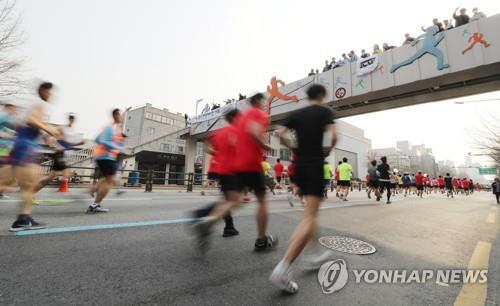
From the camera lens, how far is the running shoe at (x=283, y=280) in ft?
6.22

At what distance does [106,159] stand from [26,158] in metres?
1.63

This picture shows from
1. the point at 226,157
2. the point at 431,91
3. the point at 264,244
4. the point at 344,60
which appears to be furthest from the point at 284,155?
the point at 264,244

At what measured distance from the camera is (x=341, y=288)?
213 cm

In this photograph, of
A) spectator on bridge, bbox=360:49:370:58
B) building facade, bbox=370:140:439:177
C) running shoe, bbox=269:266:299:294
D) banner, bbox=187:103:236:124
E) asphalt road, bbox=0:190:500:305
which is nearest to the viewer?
asphalt road, bbox=0:190:500:305

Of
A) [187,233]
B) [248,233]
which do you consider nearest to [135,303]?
[187,233]

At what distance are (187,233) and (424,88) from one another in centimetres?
1535

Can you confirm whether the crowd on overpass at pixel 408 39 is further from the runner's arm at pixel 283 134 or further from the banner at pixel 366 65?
the runner's arm at pixel 283 134

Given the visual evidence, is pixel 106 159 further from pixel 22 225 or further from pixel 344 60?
pixel 344 60

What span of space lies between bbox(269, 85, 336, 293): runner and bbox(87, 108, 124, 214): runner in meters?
3.93

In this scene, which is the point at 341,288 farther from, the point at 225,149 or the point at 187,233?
the point at 187,233

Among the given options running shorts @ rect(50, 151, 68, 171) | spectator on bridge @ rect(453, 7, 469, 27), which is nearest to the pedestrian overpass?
spectator on bridge @ rect(453, 7, 469, 27)

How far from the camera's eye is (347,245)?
3447 millimetres

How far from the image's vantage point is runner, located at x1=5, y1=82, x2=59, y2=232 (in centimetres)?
324

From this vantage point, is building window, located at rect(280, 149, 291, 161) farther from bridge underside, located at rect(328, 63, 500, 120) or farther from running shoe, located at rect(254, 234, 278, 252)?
running shoe, located at rect(254, 234, 278, 252)
